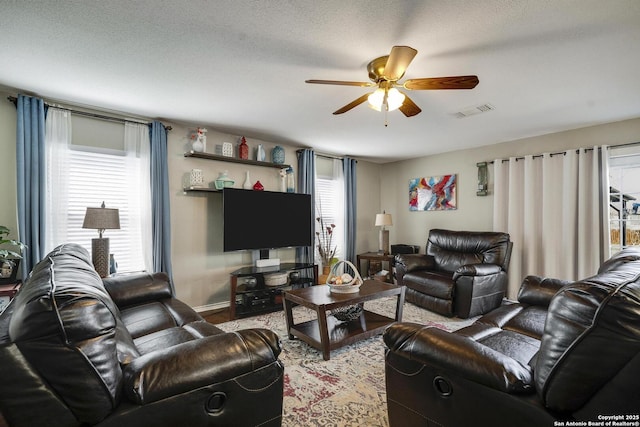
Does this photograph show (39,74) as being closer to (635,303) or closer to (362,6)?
(362,6)

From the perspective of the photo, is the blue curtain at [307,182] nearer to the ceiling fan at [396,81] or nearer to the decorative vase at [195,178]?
the decorative vase at [195,178]

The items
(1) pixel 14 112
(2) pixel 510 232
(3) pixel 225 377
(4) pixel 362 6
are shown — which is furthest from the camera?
(2) pixel 510 232

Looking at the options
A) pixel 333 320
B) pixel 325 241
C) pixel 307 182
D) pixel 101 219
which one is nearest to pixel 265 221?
pixel 307 182

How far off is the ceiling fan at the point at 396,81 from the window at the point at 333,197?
9.52 ft

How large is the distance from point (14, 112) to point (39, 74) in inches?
29.2

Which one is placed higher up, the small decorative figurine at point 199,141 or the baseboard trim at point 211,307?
the small decorative figurine at point 199,141

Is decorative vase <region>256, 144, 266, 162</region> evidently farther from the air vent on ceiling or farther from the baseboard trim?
the air vent on ceiling

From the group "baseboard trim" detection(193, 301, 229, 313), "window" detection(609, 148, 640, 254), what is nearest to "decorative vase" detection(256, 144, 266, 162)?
"baseboard trim" detection(193, 301, 229, 313)

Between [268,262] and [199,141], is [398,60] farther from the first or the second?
[268,262]

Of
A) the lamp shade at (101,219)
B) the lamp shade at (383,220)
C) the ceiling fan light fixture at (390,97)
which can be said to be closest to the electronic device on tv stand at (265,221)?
the lamp shade at (101,219)

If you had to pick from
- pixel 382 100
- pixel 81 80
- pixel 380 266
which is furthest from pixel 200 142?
pixel 380 266

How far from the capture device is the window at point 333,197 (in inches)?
211

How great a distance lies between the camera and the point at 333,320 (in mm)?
3043

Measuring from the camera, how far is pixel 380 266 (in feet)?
18.5
